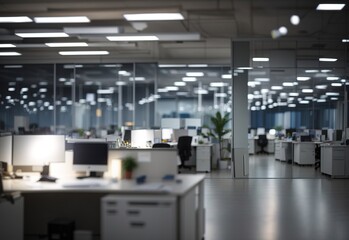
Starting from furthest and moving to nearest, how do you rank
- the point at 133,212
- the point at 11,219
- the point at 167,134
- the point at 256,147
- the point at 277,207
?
1. the point at 256,147
2. the point at 167,134
3. the point at 277,207
4. the point at 11,219
5. the point at 133,212

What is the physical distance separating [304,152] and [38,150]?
10518 mm

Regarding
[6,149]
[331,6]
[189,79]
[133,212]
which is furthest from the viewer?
[189,79]

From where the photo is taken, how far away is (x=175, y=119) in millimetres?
15195

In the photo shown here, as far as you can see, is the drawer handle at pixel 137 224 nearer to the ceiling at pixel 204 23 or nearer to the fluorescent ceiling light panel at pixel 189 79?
the ceiling at pixel 204 23

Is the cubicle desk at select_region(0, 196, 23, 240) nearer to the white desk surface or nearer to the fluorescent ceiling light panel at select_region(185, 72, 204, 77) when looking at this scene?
the white desk surface

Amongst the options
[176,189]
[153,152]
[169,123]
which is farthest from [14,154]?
[169,123]

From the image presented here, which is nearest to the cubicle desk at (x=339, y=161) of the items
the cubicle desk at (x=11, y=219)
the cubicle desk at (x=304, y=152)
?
the cubicle desk at (x=304, y=152)

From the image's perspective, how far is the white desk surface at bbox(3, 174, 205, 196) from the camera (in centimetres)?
478

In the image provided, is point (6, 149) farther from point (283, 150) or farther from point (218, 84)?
point (218, 84)

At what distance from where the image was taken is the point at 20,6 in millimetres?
10414

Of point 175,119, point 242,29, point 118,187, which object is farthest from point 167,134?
point 118,187

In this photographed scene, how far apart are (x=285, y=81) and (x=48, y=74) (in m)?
10.2

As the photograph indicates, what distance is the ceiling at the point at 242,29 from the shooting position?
10212 mm

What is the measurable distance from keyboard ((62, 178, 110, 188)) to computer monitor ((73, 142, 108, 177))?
27 cm
